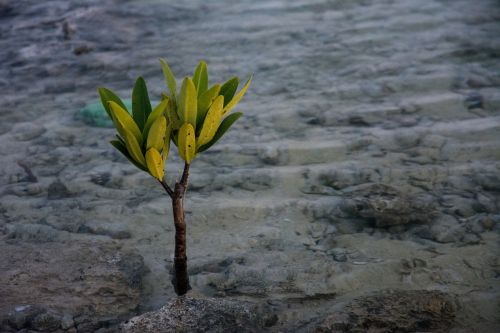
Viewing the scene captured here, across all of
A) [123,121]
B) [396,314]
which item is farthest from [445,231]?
[123,121]

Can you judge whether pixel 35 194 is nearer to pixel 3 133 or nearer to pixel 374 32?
pixel 3 133

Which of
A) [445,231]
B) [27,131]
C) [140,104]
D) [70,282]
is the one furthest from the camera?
[27,131]

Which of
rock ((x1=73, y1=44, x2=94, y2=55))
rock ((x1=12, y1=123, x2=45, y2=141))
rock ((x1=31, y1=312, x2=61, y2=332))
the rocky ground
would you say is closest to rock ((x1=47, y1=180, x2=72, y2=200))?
the rocky ground

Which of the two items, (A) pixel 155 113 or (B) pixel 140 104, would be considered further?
(B) pixel 140 104

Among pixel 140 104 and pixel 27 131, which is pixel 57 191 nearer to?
pixel 27 131

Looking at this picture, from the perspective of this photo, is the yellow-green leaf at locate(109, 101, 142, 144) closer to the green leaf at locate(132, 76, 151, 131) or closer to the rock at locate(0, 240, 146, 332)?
the green leaf at locate(132, 76, 151, 131)

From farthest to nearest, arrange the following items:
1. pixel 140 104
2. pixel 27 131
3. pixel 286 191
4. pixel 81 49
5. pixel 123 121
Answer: pixel 81 49 → pixel 27 131 → pixel 286 191 → pixel 140 104 → pixel 123 121

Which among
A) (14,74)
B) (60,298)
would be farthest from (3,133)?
(60,298)
